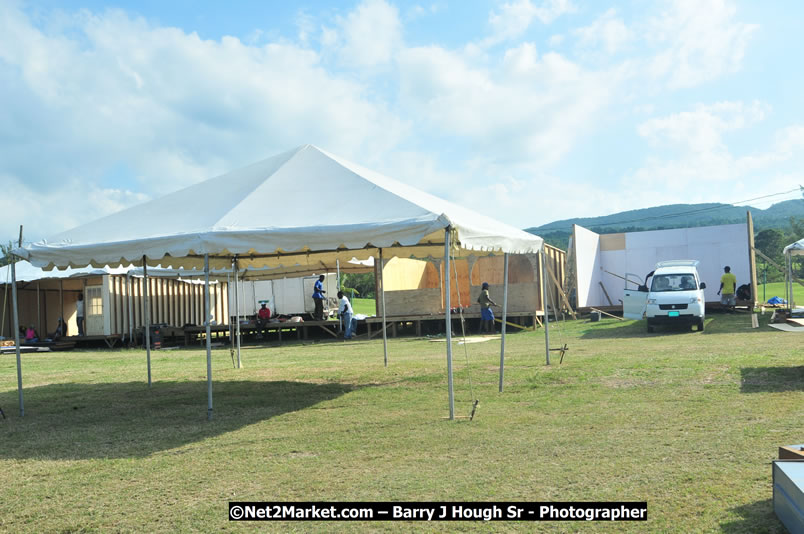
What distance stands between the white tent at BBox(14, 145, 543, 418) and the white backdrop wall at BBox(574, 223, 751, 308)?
16488 mm

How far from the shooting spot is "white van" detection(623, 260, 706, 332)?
57.6 feet

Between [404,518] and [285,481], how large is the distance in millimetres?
1211

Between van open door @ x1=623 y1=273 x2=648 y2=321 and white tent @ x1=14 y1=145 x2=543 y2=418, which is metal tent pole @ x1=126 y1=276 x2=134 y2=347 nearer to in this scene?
white tent @ x1=14 y1=145 x2=543 y2=418

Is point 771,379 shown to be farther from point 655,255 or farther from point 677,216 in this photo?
point 677,216

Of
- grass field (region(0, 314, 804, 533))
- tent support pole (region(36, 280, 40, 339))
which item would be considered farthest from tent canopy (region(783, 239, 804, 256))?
tent support pole (region(36, 280, 40, 339))

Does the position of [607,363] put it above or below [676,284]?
below

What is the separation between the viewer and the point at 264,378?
1147 cm

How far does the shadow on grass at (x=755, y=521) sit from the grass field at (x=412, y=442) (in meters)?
0.02

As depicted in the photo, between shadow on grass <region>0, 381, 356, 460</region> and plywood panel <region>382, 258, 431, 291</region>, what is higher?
plywood panel <region>382, 258, 431, 291</region>

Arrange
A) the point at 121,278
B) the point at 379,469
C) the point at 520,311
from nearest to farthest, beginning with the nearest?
1. the point at 379,469
2. the point at 520,311
3. the point at 121,278

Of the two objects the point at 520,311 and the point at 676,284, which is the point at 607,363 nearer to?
the point at 676,284

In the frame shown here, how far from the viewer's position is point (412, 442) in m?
6.20

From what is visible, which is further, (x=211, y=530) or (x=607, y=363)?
(x=607, y=363)

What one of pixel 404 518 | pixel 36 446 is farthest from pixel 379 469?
pixel 36 446
